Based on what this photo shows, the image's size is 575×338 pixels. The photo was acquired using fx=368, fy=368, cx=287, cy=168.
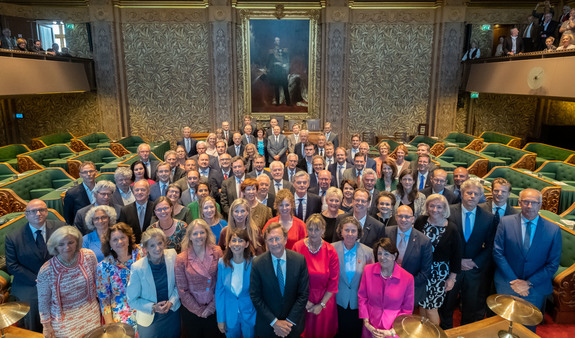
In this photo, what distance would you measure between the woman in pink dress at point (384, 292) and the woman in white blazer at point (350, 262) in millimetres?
197

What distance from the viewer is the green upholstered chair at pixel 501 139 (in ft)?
35.5

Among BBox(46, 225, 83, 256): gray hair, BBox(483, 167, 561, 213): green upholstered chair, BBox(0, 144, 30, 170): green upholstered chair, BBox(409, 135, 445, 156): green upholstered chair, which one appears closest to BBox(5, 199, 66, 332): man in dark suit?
BBox(46, 225, 83, 256): gray hair

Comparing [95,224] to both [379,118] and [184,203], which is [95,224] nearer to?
[184,203]

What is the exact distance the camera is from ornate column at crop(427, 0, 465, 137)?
1161 cm

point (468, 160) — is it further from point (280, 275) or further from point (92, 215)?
point (92, 215)

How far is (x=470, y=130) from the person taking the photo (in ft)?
41.9

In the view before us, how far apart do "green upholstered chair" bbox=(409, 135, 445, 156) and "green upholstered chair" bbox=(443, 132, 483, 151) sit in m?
0.27

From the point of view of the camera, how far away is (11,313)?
2.34 meters

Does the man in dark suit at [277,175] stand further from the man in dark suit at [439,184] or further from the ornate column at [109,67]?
the ornate column at [109,67]

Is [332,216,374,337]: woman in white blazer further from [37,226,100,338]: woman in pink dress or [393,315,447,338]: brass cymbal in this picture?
[37,226,100,338]: woman in pink dress

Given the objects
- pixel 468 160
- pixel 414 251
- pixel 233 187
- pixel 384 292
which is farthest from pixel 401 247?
pixel 468 160

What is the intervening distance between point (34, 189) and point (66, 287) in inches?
206

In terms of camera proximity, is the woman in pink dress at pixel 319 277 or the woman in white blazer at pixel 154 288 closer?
the woman in white blazer at pixel 154 288

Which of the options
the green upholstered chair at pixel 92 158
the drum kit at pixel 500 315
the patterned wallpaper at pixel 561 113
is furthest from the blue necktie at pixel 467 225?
the patterned wallpaper at pixel 561 113
